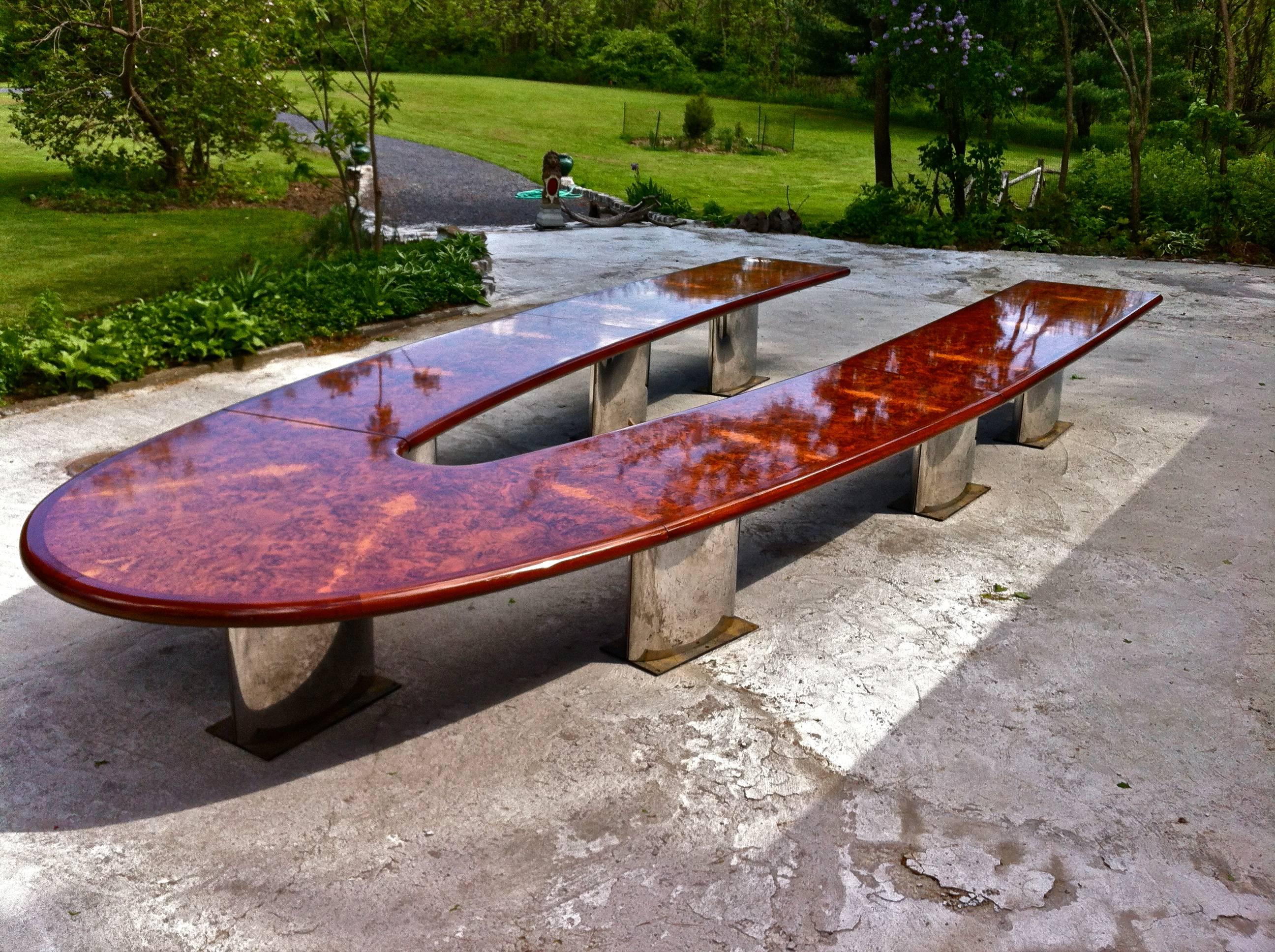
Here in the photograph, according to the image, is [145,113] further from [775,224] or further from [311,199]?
[775,224]

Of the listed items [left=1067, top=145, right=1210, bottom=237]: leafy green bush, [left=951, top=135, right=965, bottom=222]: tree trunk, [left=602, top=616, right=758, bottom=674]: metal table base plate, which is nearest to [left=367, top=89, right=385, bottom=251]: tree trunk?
[left=602, top=616, right=758, bottom=674]: metal table base plate

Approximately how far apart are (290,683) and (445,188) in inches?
553

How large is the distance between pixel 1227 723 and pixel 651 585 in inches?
70.5

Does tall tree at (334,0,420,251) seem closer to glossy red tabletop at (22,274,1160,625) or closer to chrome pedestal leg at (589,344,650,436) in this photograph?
chrome pedestal leg at (589,344,650,436)

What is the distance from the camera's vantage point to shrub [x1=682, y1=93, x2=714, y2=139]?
77.8ft

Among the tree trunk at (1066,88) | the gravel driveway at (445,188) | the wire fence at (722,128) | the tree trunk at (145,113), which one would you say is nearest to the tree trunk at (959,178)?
the tree trunk at (1066,88)

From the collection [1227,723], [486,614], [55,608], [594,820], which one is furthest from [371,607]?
[1227,723]

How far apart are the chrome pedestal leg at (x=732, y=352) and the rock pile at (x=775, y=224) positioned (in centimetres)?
609

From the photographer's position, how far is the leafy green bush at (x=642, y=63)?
33906mm

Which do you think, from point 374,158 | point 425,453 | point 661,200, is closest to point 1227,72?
point 661,200

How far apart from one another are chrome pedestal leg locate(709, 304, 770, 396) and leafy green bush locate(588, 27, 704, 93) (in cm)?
2866

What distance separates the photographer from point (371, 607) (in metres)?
2.62

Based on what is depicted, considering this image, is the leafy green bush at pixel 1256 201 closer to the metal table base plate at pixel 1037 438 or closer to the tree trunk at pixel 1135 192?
the tree trunk at pixel 1135 192

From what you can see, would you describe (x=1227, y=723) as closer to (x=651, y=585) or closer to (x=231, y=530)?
(x=651, y=585)
